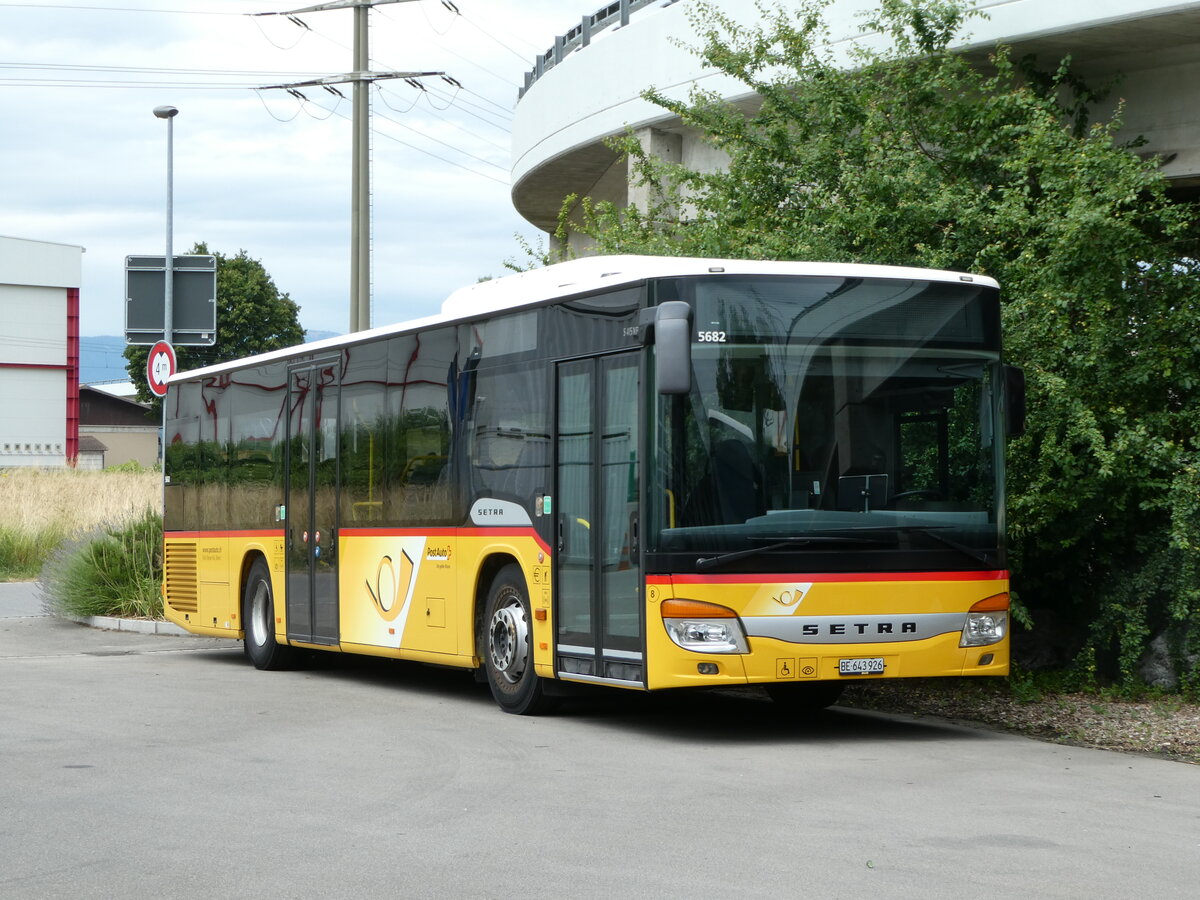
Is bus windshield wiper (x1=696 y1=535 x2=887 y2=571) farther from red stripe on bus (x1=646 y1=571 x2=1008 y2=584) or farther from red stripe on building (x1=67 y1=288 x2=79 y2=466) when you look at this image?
red stripe on building (x1=67 y1=288 x2=79 y2=466)

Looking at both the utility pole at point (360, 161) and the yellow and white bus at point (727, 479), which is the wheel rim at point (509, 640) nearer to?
the yellow and white bus at point (727, 479)

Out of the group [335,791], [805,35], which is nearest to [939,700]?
[335,791]

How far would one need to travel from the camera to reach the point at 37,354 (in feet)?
284

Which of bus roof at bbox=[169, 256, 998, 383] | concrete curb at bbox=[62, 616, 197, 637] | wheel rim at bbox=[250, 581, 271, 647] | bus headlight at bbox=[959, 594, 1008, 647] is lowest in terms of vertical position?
concrete curb at bbox=[62, 616, 197, 637]

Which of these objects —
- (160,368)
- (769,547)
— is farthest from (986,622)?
(160,368)

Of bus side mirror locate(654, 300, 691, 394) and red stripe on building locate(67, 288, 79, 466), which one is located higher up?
red stripe on building locate(67, 288, 79, 466)

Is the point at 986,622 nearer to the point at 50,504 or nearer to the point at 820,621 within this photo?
the point at 820,621

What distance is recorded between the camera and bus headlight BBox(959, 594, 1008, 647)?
1093cm

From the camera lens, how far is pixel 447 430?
13227mm

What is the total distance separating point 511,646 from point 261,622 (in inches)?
214

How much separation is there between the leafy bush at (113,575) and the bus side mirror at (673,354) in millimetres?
13453

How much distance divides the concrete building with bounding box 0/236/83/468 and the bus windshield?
78932mm

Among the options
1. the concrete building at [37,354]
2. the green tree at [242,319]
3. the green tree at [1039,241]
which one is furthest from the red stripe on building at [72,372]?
the green tree at [1039,241]

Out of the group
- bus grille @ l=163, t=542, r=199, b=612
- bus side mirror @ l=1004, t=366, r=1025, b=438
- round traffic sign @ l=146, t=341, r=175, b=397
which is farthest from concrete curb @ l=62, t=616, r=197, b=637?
bus side mirror @ l=1004, t=366, r=1025, b=438
